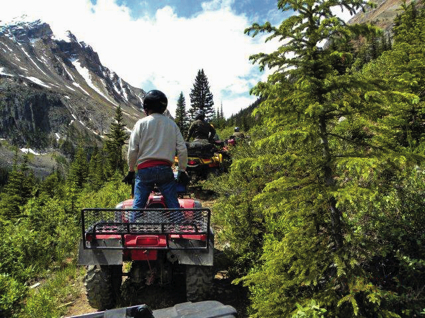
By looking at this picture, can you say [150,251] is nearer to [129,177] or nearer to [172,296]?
[172,296]

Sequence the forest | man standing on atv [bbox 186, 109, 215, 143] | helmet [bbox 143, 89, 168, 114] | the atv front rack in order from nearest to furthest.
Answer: the forest
the atv front rack
helmet [bbox 143, 89, 168, 114]
man standing on atv [bbox 186, 109, 215, 143]

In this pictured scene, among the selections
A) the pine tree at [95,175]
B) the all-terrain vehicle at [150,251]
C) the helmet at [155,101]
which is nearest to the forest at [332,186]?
the all-terrain vehicle at [150,251]

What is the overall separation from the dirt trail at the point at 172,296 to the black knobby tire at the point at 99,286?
26 cm

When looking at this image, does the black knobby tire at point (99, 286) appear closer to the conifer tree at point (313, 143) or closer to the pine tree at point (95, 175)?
the conifer tree at point (313, 143)

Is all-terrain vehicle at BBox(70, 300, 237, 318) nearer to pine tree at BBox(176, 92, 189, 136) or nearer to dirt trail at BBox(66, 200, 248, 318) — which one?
dirt trail at BBox(66, 200, 248, 318)

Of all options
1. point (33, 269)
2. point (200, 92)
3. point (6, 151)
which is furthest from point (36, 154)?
point (33, 269)

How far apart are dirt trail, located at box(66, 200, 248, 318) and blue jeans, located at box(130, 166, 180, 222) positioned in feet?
4.54

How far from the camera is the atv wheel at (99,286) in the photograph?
4.16 m

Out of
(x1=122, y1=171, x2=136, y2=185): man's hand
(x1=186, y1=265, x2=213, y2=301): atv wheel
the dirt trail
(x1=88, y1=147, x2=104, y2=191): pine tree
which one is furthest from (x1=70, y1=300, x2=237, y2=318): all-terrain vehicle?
(x1=88, y1=147, x2=104, y2=191): pine tree

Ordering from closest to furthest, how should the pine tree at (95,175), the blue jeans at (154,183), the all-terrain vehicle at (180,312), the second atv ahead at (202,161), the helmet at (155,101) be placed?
the all-terrain vehicle at (180,312) < the blue jeans at (154,183) < the helmet at (155,101) < the second atv ahead at (202,161) < the pine tree at (95,175)

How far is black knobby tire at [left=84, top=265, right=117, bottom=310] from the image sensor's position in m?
4.16

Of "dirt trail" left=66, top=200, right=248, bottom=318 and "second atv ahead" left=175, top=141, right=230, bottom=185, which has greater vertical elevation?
"second atv ahead" left=175, top=141, right=230, bottom=185

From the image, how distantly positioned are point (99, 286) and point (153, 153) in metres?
1.99

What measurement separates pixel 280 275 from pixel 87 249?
251 centimetres
